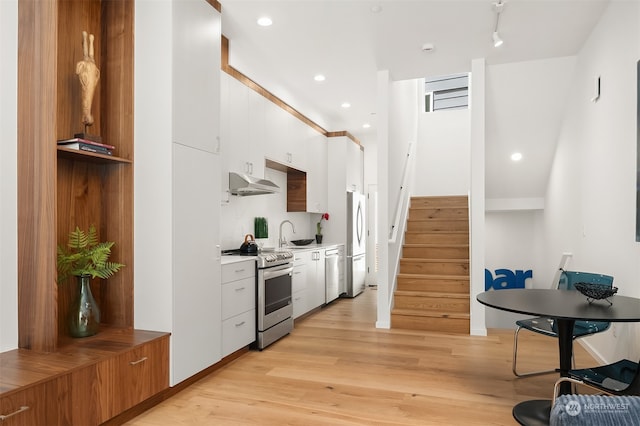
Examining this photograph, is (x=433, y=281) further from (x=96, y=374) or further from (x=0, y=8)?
(x=0, y=8)

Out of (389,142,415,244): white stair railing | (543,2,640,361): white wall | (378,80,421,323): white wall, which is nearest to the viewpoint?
(543,2,640,361): white wall

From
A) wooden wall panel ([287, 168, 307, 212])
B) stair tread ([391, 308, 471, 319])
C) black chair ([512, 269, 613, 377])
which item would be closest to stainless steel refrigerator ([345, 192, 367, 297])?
wooden wall panel ([287, 168, 307, 212])

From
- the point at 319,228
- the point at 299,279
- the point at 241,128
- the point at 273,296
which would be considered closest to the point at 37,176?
the point at 241,128

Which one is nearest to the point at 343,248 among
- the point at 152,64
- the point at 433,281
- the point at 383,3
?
the point at 433,281

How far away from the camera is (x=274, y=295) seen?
4.14 metres

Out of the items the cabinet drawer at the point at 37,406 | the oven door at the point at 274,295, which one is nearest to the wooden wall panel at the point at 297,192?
the oven door at the point at 274,295

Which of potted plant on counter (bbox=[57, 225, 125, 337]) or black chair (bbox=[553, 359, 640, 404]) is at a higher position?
potted plant on counter (bbox=[57, 225, 125, 337])

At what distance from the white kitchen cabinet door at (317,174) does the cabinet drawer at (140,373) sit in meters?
3.61

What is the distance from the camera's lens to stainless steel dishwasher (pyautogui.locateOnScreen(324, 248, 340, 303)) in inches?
231

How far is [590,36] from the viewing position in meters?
3.93

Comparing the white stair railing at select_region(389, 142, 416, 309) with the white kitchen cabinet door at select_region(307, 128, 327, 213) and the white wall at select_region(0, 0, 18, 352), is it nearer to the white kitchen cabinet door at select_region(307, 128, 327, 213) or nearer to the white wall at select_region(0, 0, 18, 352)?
the white kitchen cabinet door at select_region(307, 128, 327, 213)

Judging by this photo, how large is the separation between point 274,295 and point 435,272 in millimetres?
2211

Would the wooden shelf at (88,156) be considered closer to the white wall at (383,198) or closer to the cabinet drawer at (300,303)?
the cabinet drawer at (300,303)

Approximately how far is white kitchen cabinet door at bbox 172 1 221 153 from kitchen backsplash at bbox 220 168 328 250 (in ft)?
4.10
